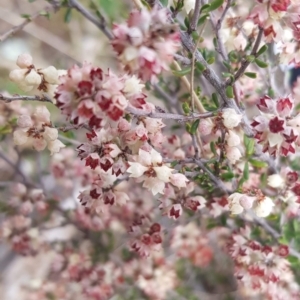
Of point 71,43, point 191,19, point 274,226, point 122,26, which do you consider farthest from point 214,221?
point 71,43

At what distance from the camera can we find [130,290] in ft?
4.39

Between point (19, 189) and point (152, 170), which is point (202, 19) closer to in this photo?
point (152, 170)

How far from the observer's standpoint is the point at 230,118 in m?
0.61

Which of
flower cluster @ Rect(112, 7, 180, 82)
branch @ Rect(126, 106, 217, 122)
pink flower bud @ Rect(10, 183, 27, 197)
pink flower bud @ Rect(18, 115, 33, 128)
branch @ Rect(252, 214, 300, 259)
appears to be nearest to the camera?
flower cluster @ Rect(112, 7, 180, 82)

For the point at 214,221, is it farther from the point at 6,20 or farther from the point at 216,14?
the point at 6,20

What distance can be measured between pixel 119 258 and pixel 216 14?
0.76m

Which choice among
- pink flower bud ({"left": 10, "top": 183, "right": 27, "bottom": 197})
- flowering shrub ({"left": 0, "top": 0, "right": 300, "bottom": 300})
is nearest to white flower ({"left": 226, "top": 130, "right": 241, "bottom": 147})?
flowering shrub ({"left": 0, "top": 0, "right": 300, "bottom": 300})

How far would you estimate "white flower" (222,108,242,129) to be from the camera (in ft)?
1.99

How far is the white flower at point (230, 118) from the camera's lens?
0.61m

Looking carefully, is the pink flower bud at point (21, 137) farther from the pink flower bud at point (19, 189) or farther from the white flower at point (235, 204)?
the pink flower bud at point (19, 189)

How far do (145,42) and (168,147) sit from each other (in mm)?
430

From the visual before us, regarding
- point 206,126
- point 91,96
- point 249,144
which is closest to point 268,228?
point 249,144

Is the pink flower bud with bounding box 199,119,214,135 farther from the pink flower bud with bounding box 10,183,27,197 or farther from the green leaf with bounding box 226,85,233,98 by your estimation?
the pink flower bud with bounding box 10,183,27,197

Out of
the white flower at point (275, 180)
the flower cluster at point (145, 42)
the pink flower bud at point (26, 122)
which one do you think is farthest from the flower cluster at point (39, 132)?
the white flower at point (275, 180)
